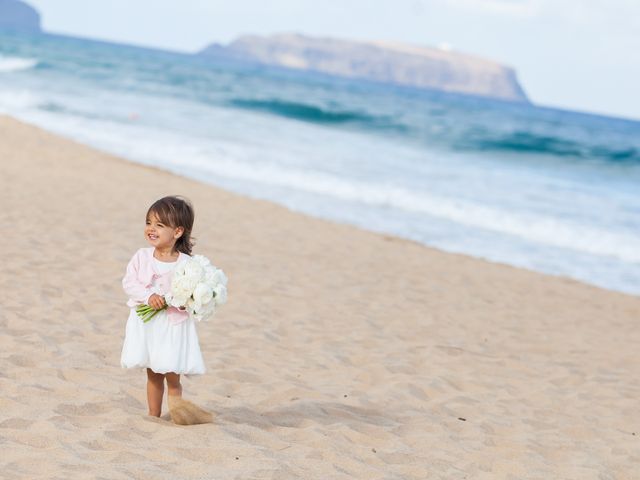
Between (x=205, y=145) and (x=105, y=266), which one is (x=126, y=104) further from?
Answer: (x=105, y=266)

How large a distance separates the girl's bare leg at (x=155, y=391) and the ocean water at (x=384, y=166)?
28.6ft

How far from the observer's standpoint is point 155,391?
14.8 ft

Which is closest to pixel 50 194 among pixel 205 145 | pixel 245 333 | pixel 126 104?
pixel 245 333

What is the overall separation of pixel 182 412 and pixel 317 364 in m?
1.97

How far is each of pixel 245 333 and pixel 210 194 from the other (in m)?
7.60

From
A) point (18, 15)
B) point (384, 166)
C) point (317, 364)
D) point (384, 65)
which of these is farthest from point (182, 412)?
point (384, 65)

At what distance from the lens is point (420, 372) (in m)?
6.41

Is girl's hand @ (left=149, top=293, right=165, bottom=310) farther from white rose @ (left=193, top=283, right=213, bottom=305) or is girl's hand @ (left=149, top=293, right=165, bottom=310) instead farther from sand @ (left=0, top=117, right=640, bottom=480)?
sand @ (left=0, top=117, right=640, bottom=480)

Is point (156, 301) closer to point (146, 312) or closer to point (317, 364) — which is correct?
point (146, 312)

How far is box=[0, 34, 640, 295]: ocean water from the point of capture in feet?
48.0

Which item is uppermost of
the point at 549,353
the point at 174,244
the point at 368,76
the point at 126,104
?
the point at 174,244

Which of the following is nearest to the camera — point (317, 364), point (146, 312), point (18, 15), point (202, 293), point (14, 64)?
point (202, 293)

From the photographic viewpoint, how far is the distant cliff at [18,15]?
178m

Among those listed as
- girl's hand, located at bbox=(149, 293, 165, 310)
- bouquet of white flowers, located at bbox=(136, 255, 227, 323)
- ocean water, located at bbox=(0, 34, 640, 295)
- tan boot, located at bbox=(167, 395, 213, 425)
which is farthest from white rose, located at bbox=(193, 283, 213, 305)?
ocean water, located at bbox=(0, 34, 640, 295)
